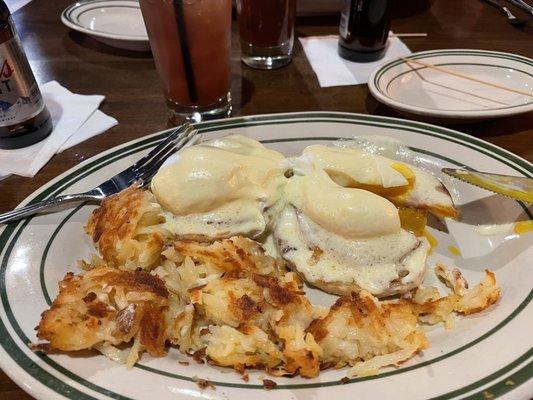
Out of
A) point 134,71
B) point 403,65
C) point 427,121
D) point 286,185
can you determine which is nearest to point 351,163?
point 286,185

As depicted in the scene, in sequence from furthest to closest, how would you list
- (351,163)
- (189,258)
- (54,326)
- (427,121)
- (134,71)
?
(134,71), (427,121), (351,163), (189,258), (54,326)

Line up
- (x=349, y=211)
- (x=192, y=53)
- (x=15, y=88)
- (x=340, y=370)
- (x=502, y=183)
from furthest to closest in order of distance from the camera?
(x=192, y=53), (x=15, y=88), (x=502, y=183), (x=349, y=211), (x=340, y=370)

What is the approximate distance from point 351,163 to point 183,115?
3.13ft

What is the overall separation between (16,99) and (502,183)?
6.03 feet

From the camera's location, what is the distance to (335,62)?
2645 millimetres

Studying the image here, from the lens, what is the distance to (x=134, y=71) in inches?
104

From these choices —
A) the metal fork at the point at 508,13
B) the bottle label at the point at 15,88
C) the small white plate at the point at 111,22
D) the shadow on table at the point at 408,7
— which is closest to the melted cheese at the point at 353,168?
the bottle label at the point at 15,88

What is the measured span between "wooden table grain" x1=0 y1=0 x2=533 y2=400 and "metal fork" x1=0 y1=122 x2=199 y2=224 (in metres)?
0.32

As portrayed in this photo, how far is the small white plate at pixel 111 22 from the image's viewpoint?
272 cm

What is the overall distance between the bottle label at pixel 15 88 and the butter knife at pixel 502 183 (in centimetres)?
167

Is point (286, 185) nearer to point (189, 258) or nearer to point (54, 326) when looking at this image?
point (189, 258)

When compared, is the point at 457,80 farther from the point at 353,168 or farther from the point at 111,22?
the point at 111,22

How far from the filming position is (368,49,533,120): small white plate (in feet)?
7.43

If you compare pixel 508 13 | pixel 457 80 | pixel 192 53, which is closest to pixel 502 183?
pixel 457 80
